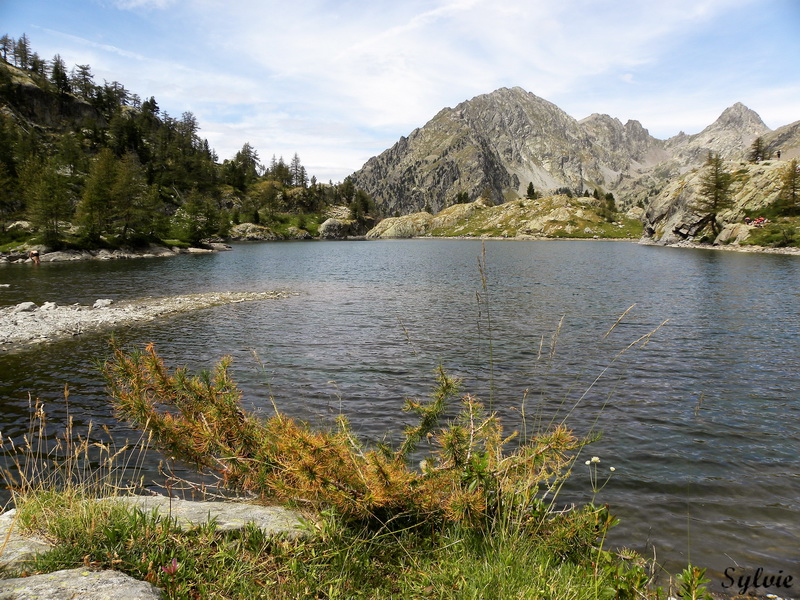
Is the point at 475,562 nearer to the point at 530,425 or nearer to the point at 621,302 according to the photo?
the point at 530,425

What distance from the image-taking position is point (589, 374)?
17.6 meters

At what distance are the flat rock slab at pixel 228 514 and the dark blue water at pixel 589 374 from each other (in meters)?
2.16

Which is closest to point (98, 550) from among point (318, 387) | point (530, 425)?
→ point (530, 425)

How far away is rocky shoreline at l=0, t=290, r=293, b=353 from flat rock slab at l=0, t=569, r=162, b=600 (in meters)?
24.6

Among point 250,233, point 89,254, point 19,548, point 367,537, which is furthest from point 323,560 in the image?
point 250,233

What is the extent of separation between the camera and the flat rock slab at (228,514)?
4984 mm

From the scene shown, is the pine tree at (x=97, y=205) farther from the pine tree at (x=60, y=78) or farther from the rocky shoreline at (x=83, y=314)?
the pine tree at (x=60, y=78)

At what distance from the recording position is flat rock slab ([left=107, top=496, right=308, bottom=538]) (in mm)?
4984

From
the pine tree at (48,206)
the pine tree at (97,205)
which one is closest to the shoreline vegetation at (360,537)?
the pine tree at (48,206)

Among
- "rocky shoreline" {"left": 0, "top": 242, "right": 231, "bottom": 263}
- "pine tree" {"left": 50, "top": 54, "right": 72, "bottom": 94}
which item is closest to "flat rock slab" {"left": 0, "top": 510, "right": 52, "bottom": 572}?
"rocky shoreline" {"left": 0, "top": 242, "right": 231, "bottom": 263}

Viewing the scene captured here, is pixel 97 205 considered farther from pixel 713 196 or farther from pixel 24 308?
pixel 713 196

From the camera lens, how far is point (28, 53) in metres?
187

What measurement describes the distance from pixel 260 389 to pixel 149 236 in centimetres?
9212

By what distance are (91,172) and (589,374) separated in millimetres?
118516
